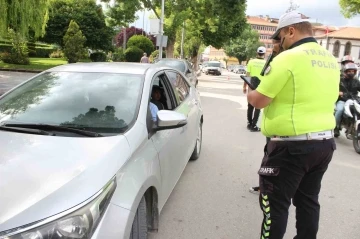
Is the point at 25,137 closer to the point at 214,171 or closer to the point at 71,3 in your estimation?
the point at 214,171

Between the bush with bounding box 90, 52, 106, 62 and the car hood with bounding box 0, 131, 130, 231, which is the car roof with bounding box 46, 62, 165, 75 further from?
the bush with bounding box 90, 52, 106, 62

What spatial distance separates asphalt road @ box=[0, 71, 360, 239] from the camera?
3.30 meters

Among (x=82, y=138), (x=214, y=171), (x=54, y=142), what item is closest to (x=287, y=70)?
(x=82, y=138)

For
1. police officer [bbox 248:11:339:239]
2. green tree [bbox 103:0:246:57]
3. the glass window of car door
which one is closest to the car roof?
the glass window of car door

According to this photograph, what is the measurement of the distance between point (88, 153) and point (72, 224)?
55cm

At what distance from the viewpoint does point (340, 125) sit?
7.27m

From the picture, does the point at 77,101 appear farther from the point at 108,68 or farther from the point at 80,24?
the point at 80,24

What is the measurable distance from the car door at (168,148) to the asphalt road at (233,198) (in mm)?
452

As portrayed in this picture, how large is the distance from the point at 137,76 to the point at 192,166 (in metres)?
2.31

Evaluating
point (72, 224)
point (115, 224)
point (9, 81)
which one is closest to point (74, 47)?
point (9, 81)

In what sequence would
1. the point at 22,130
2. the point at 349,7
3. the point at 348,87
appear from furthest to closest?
the point at 349,7
the point at 348,87
the point at 22,130

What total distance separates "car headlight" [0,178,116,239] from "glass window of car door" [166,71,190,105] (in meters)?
2.25

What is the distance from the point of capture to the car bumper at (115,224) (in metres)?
1.78

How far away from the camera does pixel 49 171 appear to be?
1889 millimetres
